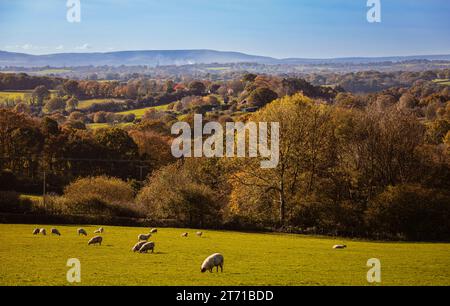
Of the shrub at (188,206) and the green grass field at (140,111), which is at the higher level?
the green grass field at (140,111)

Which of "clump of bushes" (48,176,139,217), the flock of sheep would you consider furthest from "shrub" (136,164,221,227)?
the flock of sheep

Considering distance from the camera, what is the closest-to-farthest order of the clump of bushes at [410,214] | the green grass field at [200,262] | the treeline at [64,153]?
the green grass field at [200,262], the clump of bushes at [410,214], the treeline at [64,153]

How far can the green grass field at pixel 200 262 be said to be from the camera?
20359mm

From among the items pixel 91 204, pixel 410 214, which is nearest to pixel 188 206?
pixel 91 204

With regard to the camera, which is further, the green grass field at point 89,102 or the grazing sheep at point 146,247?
the green grass field at point 89,102

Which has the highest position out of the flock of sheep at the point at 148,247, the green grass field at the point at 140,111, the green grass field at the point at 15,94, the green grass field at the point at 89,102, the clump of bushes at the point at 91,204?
the green grass field at the point at 15,94

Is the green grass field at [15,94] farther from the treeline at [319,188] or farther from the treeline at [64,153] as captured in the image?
the treeline at [319,188]

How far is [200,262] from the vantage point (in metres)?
25.6

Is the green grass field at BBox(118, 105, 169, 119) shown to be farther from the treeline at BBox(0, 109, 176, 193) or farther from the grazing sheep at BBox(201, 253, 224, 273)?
the grazing sheep at BBox(201, 253, 224, 273)

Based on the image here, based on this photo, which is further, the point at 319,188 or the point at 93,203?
the point at 93,203

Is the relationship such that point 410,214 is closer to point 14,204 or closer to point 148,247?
point 148,247

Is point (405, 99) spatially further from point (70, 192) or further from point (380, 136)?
point (70, 192)

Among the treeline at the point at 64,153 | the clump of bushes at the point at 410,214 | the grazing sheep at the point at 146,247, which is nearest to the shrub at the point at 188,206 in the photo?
the clump of bushes at the point at 410,214
